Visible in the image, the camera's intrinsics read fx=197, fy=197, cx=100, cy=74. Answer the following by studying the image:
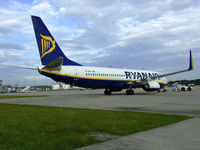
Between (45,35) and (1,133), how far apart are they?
1954 centimetres

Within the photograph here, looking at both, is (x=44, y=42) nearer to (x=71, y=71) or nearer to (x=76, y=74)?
(x=71, y=71)

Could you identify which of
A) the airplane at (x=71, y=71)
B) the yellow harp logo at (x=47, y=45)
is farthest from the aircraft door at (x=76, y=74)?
the yellow harp logo at (x=47, y=45)

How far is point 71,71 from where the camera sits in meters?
24.4

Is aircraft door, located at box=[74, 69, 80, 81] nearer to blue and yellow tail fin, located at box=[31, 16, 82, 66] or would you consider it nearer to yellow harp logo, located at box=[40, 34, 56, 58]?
blue and yellow tail fin, located at box=[31, 16, 82, 66]

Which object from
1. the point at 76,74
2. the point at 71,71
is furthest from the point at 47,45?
the point at 76,74

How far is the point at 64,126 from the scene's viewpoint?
626cm

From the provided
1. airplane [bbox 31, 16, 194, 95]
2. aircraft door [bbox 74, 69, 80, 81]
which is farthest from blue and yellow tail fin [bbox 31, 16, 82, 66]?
aircraft door [bbox 74, 69, 80, 81]

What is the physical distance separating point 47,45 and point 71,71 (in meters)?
4.23

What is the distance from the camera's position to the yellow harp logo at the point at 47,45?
Answer: 2325 centimetres

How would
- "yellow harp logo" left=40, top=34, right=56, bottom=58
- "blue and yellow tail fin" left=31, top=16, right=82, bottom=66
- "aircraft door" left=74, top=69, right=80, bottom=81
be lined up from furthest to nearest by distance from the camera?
"aircraft door" left=74, top=69, right=80, bottom=81 → "yellow harp logo" left=40, top=34, right=56, bottom=58 → "blue and yellow tail fin" left=31, top=16, right=82, bottom=66

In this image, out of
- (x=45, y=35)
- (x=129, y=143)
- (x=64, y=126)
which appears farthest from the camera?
(x=45, y=35)

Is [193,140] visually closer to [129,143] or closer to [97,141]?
[129,143]

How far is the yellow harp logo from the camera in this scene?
23.2 m

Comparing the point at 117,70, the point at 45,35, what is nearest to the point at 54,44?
the point at 45,35
